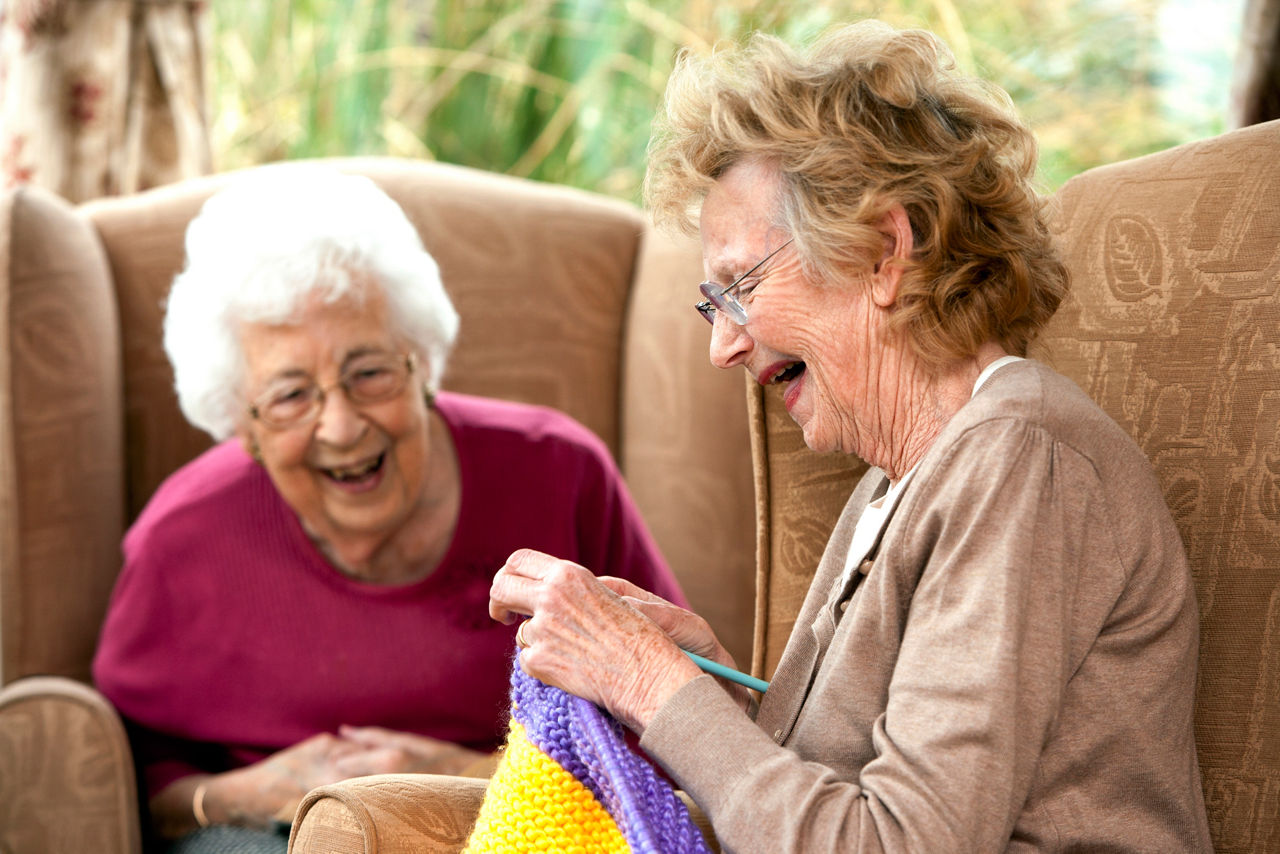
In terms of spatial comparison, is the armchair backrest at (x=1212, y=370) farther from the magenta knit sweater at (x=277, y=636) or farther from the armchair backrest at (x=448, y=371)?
the magenta knit sweater at (x=277, y=636)

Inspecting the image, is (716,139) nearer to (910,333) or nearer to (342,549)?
(910,333)

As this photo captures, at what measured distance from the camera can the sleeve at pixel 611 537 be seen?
1879 millimetres

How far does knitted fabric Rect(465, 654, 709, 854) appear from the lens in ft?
3.35

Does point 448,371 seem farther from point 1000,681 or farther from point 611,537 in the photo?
point 1000,681

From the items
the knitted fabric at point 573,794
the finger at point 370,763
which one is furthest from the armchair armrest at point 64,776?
the knitted fabric at point 573,794

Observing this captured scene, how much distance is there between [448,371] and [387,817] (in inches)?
45.2

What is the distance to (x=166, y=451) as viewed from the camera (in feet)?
6.90

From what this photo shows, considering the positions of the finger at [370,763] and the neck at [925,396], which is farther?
the finger at [370,763]

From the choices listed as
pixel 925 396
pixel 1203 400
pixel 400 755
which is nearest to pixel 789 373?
pixel 925 396

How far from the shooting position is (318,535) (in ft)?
6.08

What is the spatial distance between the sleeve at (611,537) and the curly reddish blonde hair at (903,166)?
0.82 m

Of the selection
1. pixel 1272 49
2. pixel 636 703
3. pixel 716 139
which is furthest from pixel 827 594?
pixel 1272 49

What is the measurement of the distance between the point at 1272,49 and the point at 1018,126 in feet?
4.14

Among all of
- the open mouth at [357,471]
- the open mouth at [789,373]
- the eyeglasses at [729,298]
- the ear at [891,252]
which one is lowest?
the open mouth at [357,471]
